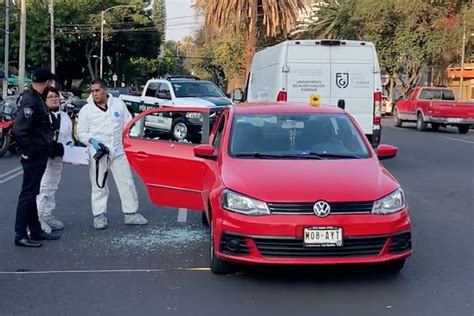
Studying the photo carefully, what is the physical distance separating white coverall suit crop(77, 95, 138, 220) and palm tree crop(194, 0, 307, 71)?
28.4 metres

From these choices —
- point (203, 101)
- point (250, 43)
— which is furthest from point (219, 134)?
point (250, 43)

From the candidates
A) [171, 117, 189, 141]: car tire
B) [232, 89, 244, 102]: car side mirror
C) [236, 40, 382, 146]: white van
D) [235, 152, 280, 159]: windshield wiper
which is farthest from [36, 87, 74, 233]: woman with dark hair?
[232, 89, 244, 102]: car side mirror

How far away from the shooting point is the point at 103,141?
9.05 metres

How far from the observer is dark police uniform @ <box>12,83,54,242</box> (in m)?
8.12

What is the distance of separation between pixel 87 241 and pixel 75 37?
62.3m

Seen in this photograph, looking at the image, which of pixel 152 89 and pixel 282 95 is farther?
pixel 152 89

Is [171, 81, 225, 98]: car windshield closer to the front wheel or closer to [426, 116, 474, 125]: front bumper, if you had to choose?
the front wheel

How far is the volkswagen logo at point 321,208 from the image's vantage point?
20.5 feet

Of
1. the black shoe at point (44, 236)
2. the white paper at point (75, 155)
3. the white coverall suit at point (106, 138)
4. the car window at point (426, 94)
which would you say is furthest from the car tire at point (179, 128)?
the car window at point (426, 94)

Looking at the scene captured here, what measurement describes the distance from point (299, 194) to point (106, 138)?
3.47m

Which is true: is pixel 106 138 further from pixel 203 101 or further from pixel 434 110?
pixel 434 110

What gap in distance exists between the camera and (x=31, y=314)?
579 cm

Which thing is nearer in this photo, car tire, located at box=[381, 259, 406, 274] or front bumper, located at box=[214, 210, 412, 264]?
front bumper, located at box=[214, 210, 412, 264]

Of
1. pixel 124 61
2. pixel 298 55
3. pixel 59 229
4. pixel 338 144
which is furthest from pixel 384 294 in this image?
pixel 124 61
